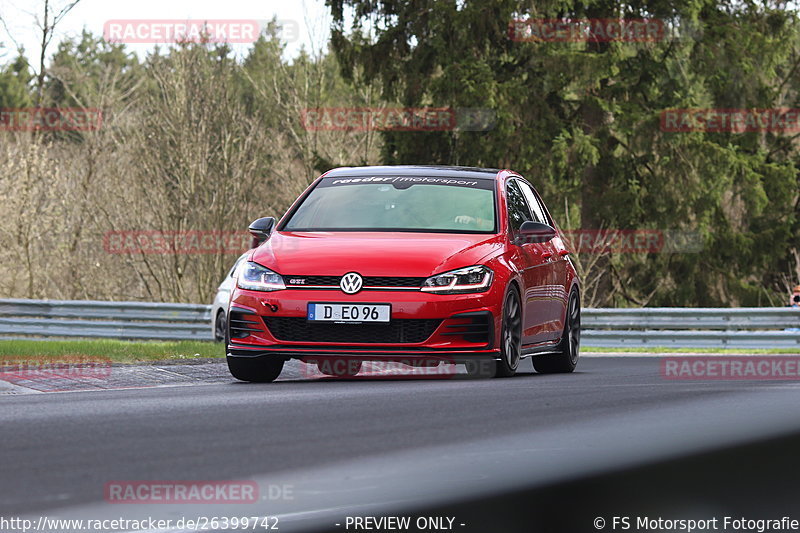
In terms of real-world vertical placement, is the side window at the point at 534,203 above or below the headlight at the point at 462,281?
above

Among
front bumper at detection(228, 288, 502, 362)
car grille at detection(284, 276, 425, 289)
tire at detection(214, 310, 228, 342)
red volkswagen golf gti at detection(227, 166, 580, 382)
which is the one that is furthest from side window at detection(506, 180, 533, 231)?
tire at detection(214, 310, 228, 342)

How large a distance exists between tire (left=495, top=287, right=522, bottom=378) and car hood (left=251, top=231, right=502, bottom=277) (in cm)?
44

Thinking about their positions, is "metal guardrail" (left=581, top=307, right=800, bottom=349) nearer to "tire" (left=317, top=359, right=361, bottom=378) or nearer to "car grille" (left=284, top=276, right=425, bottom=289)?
"tire" (left=317, top=359, right=361, bottom=378)

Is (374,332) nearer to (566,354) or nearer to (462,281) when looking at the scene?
(462,281)

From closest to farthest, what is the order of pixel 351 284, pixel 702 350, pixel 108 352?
pixel 351 284 → pixel 108 352 → pixel 702 350

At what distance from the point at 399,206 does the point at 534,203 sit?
2156 mm

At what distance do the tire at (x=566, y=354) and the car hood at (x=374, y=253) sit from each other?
2354 millimetres

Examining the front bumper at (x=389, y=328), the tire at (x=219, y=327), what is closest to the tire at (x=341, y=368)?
the front bumper at (x=389, y=328)

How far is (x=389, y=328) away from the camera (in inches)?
403

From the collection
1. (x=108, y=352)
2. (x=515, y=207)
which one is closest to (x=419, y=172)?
(x=515, y=207)

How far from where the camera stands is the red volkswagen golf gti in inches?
404

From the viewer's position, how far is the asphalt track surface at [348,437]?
471 cm

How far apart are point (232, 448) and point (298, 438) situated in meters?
0.53

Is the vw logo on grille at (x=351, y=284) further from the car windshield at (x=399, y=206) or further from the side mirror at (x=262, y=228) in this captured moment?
the side mirror at (x=262, y=228)
